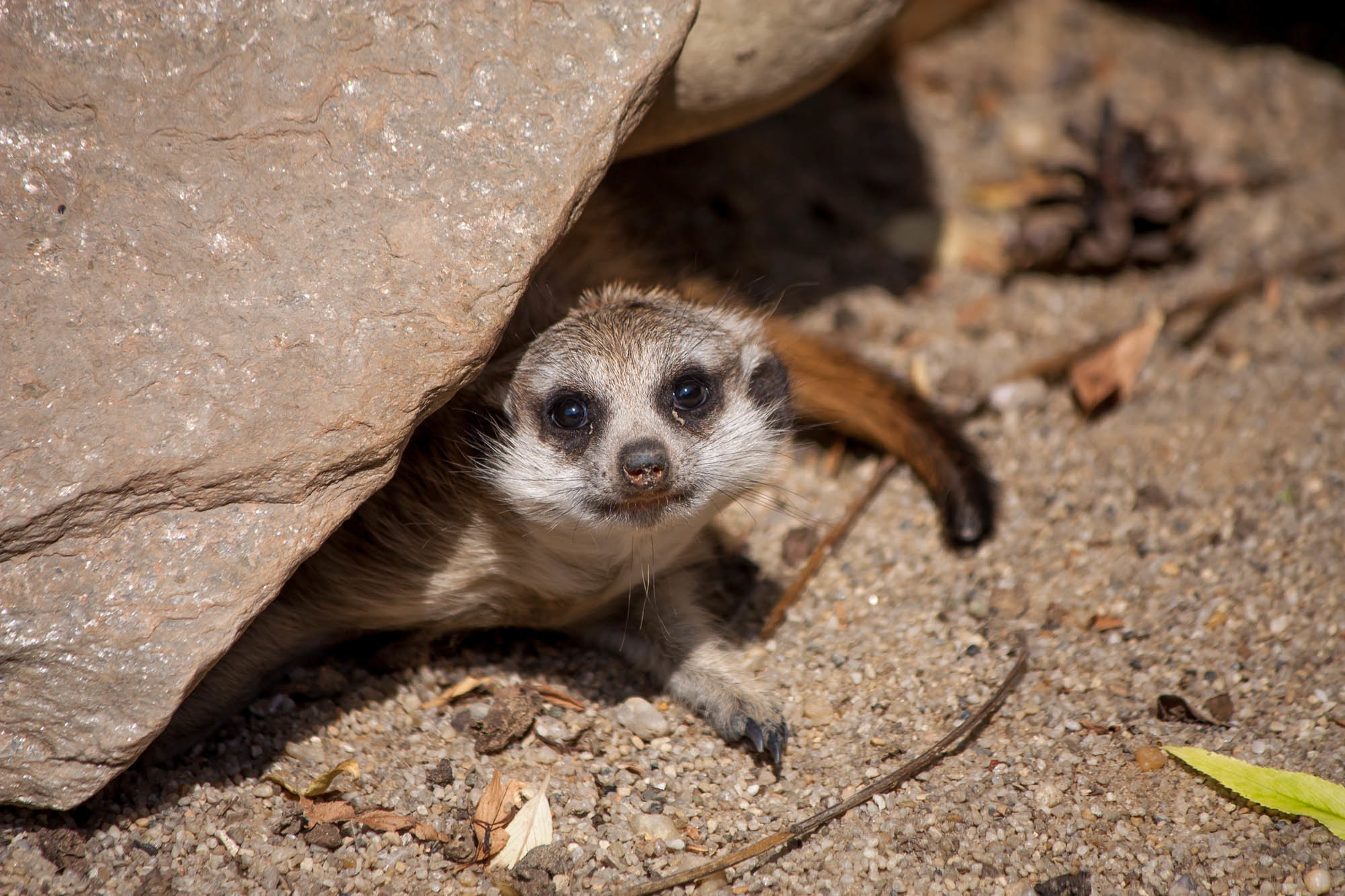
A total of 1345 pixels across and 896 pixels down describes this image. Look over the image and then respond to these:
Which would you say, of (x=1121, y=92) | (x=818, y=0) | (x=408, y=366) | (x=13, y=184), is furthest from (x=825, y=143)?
(x=13, y=184)

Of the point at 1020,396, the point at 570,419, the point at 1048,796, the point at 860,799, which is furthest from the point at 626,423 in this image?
the point at 1020,396

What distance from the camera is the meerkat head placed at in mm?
2590

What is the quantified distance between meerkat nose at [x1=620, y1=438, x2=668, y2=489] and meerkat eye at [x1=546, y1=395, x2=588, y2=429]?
24 centimetres

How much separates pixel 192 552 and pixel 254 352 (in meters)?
0.41

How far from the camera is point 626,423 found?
2.65 metres

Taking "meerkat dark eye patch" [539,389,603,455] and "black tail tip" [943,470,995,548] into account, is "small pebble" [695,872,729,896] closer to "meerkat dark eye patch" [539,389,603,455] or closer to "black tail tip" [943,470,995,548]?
"meerkat dark eye patch" [539,389,603,455]

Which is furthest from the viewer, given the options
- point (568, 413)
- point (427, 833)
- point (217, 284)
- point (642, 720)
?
point (642, 720)

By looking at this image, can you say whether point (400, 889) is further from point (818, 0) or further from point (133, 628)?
point (818, 0)

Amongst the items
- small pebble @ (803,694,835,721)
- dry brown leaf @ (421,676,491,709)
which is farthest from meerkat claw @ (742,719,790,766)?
dry brown leaf @ (421,676,491,709)

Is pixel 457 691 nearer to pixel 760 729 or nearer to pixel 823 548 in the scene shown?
pixel 760 729

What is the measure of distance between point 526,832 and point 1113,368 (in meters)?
2.52

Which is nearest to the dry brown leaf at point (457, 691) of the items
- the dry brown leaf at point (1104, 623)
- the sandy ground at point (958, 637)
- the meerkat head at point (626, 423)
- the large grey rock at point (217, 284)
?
the sandy ground at point (958, 637)

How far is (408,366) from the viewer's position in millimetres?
2246

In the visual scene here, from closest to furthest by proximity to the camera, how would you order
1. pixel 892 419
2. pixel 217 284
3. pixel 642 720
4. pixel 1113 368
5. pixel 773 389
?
pixel 217 284, pixel 642 720, pixel 773 389, pixel 892 419, pixel 1113 368
